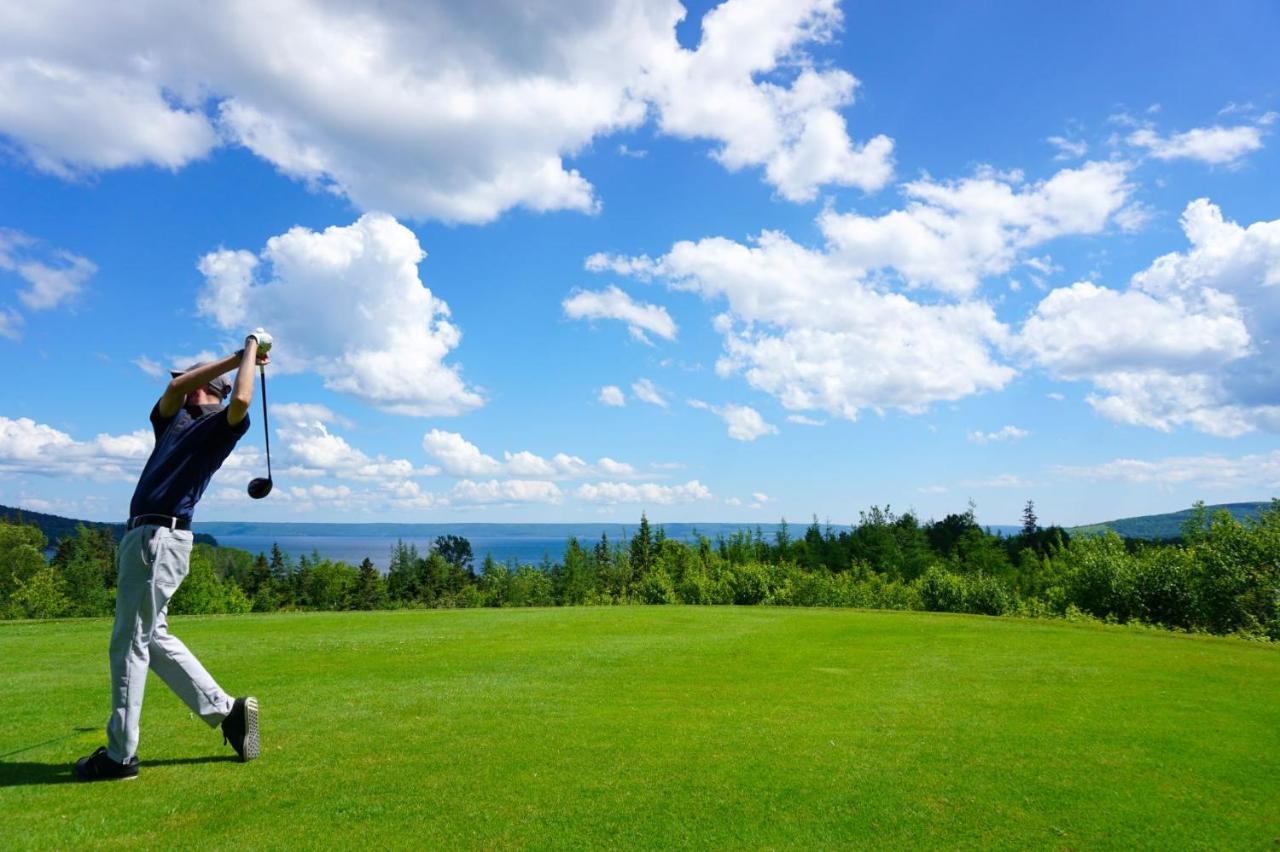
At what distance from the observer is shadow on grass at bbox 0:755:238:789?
17.3 ft

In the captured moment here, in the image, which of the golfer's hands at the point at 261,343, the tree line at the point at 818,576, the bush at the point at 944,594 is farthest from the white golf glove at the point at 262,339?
the bush at the point at 944,594


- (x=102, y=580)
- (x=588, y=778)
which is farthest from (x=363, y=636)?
(x=102, y=580)

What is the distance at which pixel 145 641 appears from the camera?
19.0 feet

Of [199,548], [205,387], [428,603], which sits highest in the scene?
[205,387]

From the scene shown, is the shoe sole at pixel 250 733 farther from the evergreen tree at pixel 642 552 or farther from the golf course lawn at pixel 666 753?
the evergreen tree at pixel 642 552

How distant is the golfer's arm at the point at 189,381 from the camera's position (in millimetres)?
5859

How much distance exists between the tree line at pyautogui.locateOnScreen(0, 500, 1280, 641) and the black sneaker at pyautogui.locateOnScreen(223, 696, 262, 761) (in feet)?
102

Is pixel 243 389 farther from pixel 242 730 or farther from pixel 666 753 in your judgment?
pixel 666 753

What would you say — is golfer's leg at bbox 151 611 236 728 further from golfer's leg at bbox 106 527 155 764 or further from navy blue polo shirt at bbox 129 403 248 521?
navy blue polo shirt at bbox 129 403 248 521

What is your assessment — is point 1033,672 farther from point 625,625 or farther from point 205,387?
point 205,387

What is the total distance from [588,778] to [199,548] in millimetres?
90525

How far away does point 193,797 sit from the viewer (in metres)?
4.96

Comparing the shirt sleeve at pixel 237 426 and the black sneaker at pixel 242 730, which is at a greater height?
the shirt sleeve at pixel 237 426

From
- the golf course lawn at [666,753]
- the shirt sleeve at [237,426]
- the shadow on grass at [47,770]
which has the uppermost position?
the shirt sleeve at [237,426]
